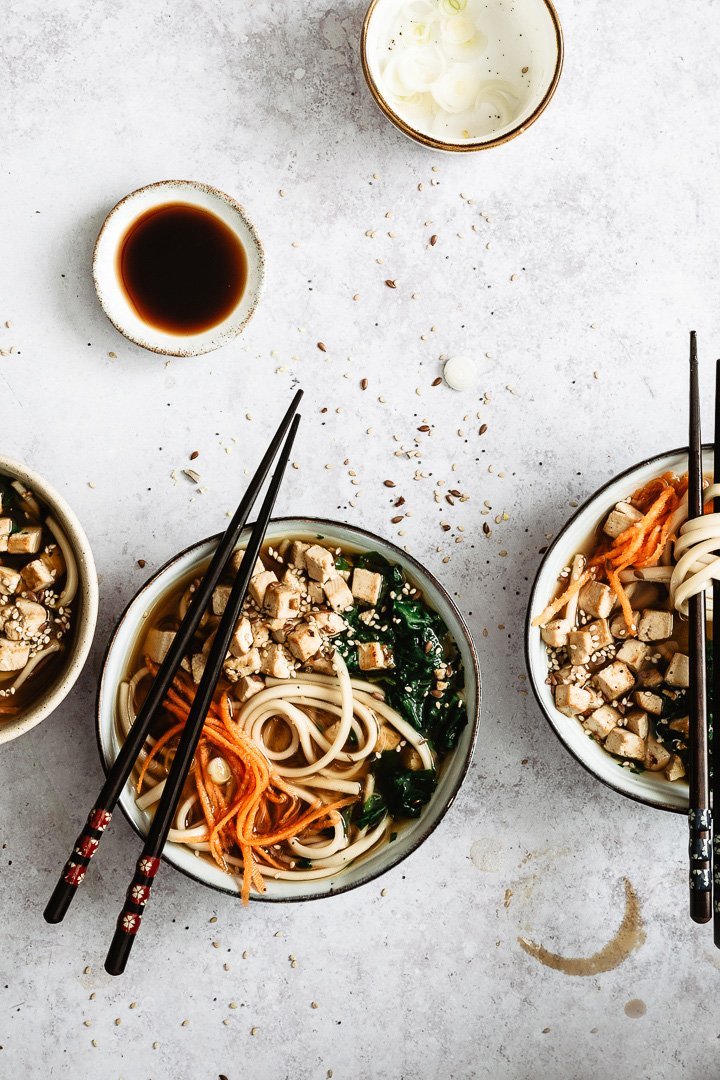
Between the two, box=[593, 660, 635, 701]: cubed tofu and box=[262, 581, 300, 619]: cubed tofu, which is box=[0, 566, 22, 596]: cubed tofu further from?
Result: box=[593, 660, 635, 701]: cubed tofu

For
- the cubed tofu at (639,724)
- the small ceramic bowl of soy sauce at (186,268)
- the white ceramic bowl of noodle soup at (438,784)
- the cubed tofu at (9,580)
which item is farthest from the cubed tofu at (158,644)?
the cubed tofu at (639,724)

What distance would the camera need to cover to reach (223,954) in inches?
114

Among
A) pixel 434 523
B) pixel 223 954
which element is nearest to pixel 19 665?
pixel 223 954

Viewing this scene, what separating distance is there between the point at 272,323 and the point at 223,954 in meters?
2.14

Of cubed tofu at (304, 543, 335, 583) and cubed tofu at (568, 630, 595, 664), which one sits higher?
cubed tofu at (304, 543, 335, 583)

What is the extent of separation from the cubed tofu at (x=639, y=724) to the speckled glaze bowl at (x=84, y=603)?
1657 mm

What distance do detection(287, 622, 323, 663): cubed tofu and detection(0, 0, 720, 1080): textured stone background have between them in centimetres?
49

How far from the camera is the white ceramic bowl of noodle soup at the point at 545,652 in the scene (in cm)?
260

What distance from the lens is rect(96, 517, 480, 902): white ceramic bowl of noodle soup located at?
8.25 ft

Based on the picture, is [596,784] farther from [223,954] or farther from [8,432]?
[8,432]

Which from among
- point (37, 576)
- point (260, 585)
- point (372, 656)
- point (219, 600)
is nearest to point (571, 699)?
point (372, 656)

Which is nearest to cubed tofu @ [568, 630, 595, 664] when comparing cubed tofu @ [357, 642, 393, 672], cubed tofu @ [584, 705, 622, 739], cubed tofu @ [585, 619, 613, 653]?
cubed tofu @ [585, 619, 613, 653]

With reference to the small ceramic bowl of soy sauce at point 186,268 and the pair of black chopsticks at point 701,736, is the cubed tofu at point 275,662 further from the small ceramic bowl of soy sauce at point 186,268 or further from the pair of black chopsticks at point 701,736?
the pair of black chopsticks at point 701,736

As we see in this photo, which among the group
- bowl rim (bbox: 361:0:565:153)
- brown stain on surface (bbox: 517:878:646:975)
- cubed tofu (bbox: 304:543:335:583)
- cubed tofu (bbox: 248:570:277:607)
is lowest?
brown stain on surface (bbox: 517:878:646:975)
